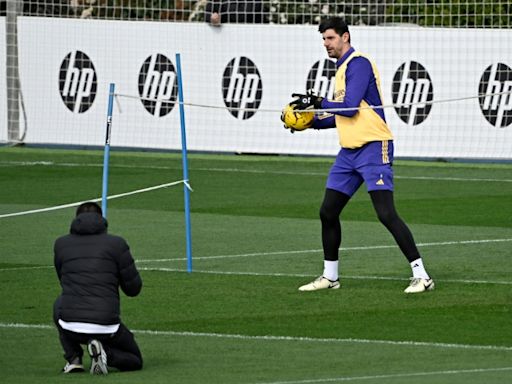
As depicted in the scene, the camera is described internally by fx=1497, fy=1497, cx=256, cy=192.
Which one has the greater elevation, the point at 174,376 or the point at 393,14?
the point at 393,14

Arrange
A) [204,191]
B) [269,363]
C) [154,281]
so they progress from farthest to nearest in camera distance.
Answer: [204,191]
[154,281]
[269,363]

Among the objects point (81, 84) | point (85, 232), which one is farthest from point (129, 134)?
point (85, 232)

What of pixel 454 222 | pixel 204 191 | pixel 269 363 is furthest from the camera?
pixel 204 191

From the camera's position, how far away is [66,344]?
9188 millimetres

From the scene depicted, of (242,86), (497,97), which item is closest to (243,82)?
(242,86)

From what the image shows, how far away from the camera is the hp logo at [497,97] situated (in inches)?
947

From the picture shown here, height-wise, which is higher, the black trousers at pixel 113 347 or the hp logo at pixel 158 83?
the hp logo at pixel 158 83

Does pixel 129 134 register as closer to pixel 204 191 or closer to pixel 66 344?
pixel 204 191

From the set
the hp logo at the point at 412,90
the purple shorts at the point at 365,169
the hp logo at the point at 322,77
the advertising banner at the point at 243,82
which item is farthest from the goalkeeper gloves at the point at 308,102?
the hp logo at the point at 322,77

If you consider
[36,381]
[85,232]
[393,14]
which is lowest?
[36,381]

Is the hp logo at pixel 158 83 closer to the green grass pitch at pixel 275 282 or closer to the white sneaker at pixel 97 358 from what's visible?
the green grass pitch at pixel 275 282

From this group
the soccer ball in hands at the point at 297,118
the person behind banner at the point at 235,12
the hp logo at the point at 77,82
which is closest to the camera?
the soccer ball in hands at the point at 297,118

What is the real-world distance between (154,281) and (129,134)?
1374 cm

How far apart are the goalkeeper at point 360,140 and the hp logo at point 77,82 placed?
14.9m
